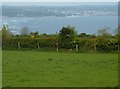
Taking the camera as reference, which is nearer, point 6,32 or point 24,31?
point 6,32

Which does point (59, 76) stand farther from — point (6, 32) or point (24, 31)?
point (24, 31)

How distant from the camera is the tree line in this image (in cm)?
2703

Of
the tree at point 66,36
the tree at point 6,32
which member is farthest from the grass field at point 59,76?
the tree at point 6,32

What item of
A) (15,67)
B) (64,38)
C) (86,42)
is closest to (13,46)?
(64,38)

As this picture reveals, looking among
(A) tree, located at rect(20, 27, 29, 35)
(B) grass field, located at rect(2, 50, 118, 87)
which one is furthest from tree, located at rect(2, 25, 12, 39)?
(B) grass field, located at rect(2, 50, 118, 87)

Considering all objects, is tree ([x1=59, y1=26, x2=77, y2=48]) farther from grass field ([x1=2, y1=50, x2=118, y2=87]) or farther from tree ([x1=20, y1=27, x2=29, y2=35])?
grass field ([x1=2, y1=50, x2=118, y2=87])

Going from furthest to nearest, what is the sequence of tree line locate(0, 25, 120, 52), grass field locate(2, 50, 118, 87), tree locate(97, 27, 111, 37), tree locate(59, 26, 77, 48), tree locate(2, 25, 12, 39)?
tree locate(97, 27, 111, 37), tree locate(2, 25, 12, 39), tree locate(59, 26, 77, 48), tree line locate(0, 25, 120, 52), grass field locate(2, 50, 118, 87)

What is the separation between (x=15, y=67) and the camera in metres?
15.7

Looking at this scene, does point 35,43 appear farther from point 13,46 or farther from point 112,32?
point 112,32

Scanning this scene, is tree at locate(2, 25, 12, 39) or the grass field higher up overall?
tree at locate(2, 25, 12, 39)

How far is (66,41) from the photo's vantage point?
28562 mm

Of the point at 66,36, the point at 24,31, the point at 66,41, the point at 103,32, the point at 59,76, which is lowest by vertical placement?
the point at 59,76

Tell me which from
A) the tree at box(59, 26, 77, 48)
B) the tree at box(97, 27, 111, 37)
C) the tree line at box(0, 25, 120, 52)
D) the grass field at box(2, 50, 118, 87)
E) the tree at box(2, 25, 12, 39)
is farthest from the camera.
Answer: the tree at box(97, 27, 111, 37)

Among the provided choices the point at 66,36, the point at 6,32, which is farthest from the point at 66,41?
the point at 6,32
